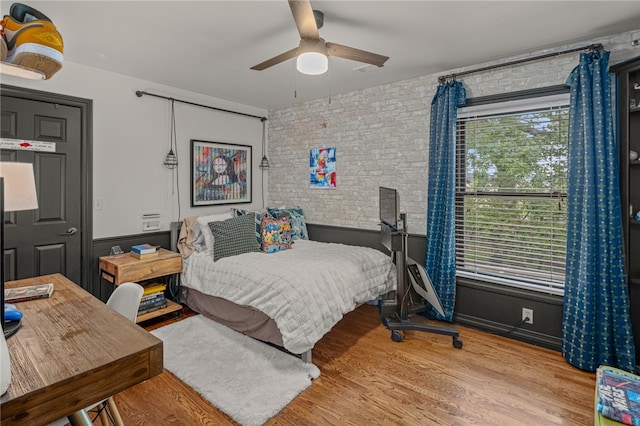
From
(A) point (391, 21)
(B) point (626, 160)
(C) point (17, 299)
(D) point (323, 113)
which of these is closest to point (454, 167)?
(B) point (626, 160)

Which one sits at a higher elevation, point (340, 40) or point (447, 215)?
point (340, 40)

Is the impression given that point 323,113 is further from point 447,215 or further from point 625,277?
point 625,277

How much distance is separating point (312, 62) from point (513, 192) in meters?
2.16

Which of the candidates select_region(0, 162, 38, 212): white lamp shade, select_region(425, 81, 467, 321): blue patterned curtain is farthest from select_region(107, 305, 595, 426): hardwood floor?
select_region(0, 162, 38, 212): white lamp shade

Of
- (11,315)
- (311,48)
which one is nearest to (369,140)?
(311,48)

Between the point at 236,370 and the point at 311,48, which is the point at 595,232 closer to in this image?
the point at 311,48

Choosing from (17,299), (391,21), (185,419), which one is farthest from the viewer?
(391,21)

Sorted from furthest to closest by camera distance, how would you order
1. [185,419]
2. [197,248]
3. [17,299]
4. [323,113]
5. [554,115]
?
1. [323,113]
2. [197,248]
3. [554,115]
4. [185,419]
5. [17,299]

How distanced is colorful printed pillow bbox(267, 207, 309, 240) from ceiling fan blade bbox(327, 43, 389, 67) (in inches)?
88.3

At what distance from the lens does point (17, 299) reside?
64.3 inches

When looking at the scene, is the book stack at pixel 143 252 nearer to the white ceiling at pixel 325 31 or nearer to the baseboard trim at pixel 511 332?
the white ceiling at pixel 325 31

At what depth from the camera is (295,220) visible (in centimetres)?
439

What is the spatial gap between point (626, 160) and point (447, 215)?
1.33 metres

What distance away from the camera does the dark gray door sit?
9.38 feet
